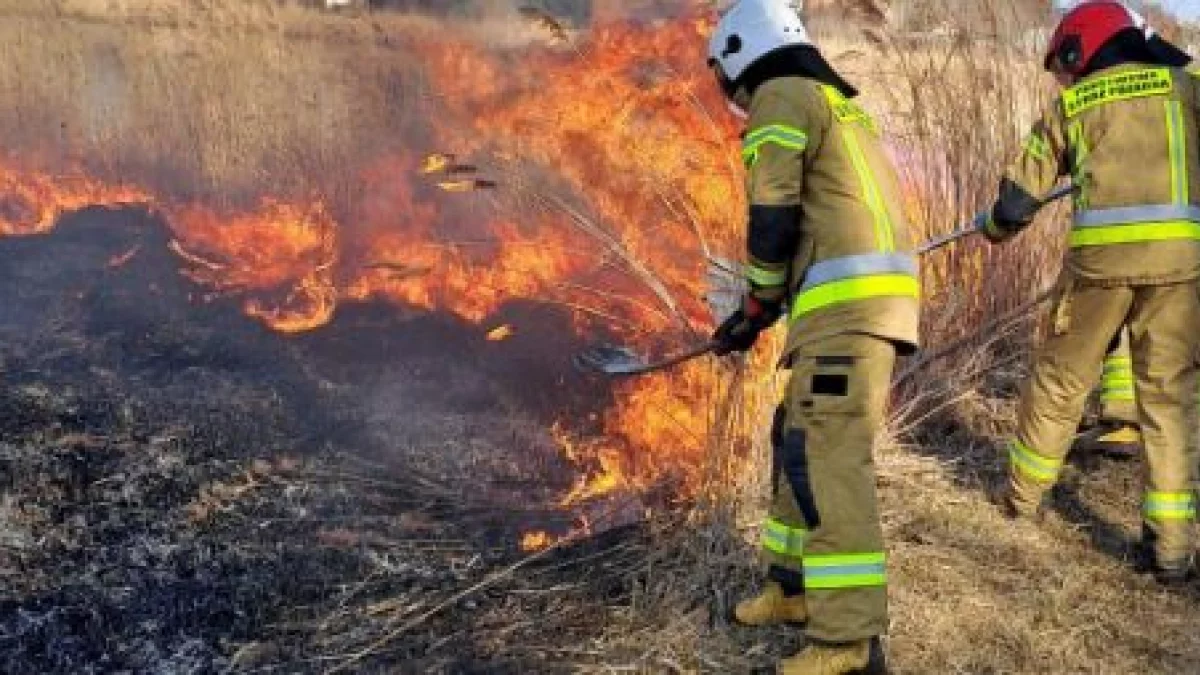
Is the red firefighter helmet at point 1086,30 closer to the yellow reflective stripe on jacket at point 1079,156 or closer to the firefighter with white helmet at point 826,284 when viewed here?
the yellow reflective stripe on jacket at point 1079,156

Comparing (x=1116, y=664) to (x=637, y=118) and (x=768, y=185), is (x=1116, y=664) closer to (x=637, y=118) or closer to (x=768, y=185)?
(x=768, y=185)

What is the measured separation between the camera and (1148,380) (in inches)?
165

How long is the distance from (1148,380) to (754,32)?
234 cm

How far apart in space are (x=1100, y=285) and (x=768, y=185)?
6.25 feet

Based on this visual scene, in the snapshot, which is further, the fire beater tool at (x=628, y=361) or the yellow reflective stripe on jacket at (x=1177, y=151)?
the yellow reflective stripe on jacket at (x=1177, y=151)

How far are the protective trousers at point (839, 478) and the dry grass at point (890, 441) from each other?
0.42 metres

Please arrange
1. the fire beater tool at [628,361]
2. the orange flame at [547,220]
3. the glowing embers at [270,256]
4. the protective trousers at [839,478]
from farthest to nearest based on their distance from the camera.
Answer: the glowing embers at [270,256], the orange flame at [547,220], the fire beater tool at [628,361], the protective trousers at [839,478]

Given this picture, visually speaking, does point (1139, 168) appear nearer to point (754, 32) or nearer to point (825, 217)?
point (825, 217)

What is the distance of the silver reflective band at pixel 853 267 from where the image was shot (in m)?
3.19

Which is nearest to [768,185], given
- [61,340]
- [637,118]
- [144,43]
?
[637,118]

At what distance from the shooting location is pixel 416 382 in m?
5.91

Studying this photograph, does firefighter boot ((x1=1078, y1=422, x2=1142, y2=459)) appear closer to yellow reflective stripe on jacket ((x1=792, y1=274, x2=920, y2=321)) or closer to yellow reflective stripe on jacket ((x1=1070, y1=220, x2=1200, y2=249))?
yellow reflective stripe on jacket ((x1=1070, y1=220, x2=1200, y2=249))

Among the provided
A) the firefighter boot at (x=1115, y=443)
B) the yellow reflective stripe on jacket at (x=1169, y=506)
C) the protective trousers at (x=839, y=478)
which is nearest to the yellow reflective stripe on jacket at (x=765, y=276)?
the protective trousers at (x=839, y=478)

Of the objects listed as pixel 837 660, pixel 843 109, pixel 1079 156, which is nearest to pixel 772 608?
pixel 837 660
